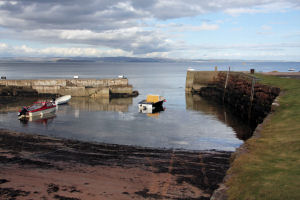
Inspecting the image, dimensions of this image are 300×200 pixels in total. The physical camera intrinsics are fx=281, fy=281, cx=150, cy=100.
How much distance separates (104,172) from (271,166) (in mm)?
7652

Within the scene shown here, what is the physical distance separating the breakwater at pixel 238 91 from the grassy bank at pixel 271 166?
12595 mm

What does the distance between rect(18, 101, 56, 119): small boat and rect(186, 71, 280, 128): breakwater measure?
2618cm

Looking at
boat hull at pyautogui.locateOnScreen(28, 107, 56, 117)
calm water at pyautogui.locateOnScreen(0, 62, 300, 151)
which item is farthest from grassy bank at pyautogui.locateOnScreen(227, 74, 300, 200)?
boat hull at pyautogui.locateOnScreen(28, 107, 56, 117)

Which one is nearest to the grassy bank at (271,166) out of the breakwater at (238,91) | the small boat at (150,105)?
the breakwater at (238,91)

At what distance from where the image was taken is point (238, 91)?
151ft

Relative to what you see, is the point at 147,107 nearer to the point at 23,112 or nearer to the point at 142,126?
the point at 142,126

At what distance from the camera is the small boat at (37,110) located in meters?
34.8

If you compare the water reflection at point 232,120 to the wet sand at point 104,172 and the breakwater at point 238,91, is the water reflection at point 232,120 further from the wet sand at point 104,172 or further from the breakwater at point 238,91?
the wet sand at point 104,172

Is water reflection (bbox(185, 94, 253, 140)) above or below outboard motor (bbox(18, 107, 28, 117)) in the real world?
below

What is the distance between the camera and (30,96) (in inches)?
2255

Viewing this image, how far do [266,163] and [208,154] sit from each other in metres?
7.05

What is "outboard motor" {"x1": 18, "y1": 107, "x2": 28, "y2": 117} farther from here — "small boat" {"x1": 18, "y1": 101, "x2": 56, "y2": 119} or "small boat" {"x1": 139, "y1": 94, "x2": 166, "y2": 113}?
"small boat" {"x1": 139, "y1": 94, "x2": 166, "y2": 113}

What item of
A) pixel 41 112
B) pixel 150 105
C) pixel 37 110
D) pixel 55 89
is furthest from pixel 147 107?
pixel 55 89

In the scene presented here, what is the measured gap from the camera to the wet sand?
36.7 ft
